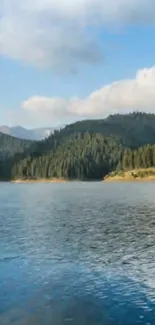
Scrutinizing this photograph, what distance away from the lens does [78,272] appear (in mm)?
44625

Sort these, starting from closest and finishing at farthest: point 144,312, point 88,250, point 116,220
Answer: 1. point 144,312
2. point 88,250
3. point 116,220

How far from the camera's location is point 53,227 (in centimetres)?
7581

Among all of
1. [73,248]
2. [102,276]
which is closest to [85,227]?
[73,248]

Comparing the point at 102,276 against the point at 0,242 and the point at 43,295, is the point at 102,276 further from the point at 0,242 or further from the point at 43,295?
the point at 0,242

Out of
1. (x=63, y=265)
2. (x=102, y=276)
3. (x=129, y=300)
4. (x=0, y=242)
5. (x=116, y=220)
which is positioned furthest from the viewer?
(x=116, y=220)

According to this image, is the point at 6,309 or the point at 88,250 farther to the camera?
the point at 88,250

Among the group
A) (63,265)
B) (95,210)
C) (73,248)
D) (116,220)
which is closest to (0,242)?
(73,248)

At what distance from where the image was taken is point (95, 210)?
101 m

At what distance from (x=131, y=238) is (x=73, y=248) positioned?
982 cm

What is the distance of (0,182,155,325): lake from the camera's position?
33219 mm

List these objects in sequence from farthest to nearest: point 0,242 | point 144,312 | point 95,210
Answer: point 95,210 → point 0,242 → point 144,312

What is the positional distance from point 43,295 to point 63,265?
10.2 metres

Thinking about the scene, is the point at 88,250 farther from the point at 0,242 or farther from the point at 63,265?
the point at 0,242

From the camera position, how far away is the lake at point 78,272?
1308 inches
